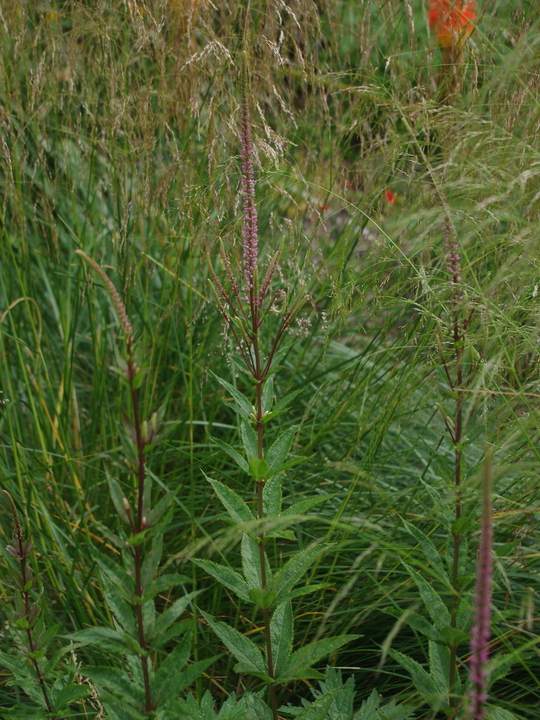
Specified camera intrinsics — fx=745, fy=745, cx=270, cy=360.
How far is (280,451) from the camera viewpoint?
135cm

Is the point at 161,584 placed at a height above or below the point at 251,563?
above

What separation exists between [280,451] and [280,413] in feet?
1.19

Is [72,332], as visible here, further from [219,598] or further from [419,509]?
[419,509]

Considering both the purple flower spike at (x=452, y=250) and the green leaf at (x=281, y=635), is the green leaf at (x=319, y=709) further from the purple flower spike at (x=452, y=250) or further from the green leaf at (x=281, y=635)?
the purple flower spike at (x=452, y=250)

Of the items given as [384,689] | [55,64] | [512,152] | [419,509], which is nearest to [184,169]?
[55,64]

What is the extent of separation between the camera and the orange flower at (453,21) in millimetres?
1851

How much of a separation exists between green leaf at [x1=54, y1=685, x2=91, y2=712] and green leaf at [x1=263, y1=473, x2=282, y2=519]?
1.40ft

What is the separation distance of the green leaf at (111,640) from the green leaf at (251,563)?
0.96ft

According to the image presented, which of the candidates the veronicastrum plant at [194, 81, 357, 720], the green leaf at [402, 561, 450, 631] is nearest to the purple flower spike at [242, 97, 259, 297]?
the veronicastrum plant at [194, 81, 357, 720]

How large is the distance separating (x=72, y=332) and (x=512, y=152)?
1.36m

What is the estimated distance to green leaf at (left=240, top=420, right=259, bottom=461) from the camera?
52.8 inches

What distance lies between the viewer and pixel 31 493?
73.2 inches

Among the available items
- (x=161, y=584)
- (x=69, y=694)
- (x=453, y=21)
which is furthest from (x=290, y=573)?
(x=453, y=21)

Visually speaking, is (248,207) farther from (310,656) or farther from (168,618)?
(310,656)
